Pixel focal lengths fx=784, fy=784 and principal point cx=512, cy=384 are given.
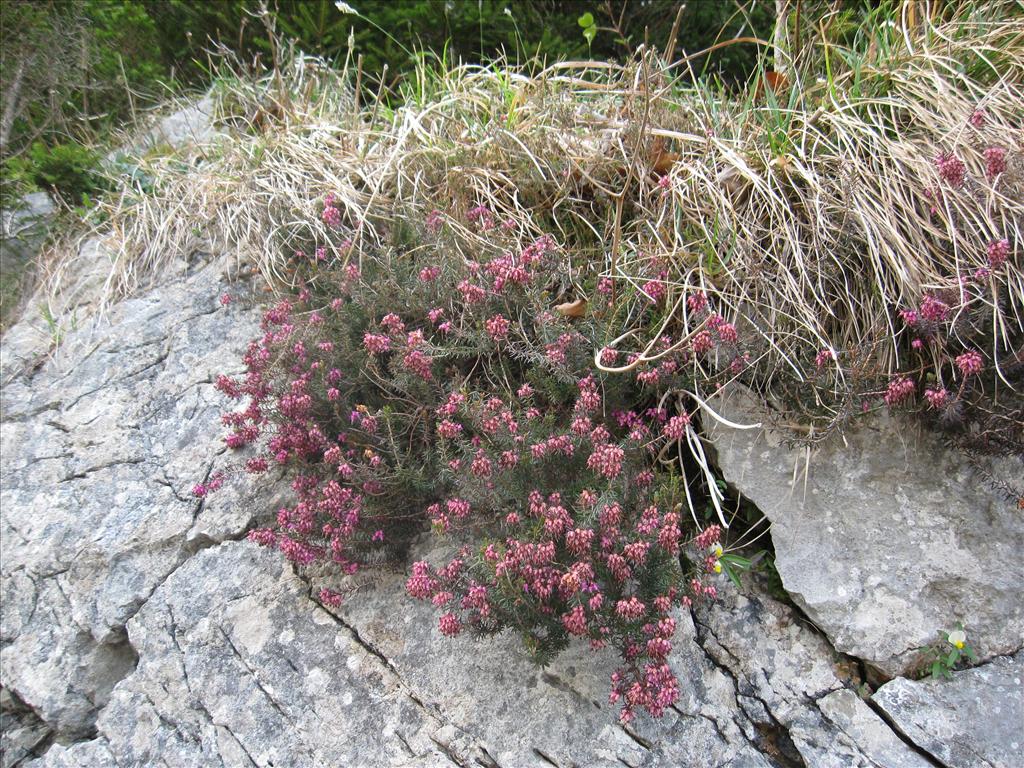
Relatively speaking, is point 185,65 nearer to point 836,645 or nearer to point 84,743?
point 84,743

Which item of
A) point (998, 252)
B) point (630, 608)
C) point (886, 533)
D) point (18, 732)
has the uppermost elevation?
point (998, 252)

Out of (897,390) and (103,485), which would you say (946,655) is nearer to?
(897,390)

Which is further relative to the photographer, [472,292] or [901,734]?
[472,292]

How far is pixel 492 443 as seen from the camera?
248 centimetres

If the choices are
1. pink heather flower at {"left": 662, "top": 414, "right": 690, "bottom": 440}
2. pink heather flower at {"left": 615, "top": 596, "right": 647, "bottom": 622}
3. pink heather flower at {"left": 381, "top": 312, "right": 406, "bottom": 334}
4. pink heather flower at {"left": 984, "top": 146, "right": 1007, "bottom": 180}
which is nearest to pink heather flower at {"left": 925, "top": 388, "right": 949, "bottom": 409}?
pink heather flower at {"left": 662, "top": 414, "right": 690, "bottom": 440}

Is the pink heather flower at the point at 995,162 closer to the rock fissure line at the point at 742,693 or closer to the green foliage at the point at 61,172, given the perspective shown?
A: the rock fissure line at the point at 742,693

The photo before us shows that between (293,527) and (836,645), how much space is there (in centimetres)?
180

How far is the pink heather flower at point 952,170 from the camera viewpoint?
2.62 metres

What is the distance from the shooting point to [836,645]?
7.84 ft

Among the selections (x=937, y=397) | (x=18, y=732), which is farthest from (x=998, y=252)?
(x=18, y=732)

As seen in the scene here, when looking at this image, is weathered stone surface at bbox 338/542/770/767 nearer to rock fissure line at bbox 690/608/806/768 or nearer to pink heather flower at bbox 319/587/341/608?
rock fissure line at bbox 690/608/806/768

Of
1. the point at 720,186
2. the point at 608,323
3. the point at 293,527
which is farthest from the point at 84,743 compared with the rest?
the point at 720,186

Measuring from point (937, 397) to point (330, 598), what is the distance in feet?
6.73

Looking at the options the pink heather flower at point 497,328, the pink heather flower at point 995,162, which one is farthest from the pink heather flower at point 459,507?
the pink heather flower at point 995,162
